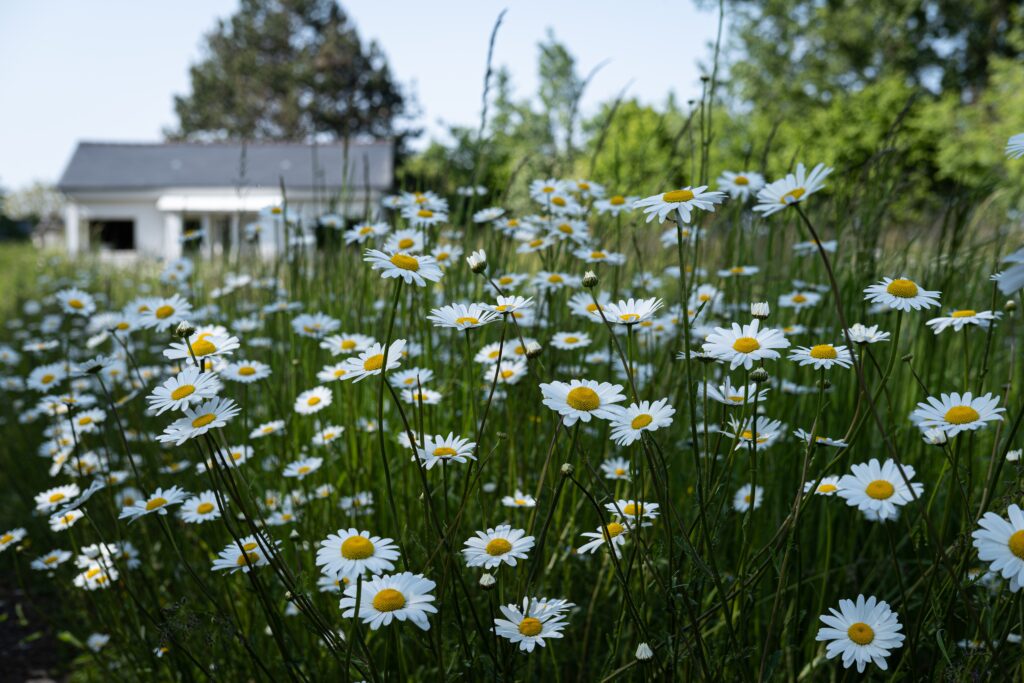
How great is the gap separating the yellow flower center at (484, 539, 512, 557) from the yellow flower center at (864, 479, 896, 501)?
1.54ft

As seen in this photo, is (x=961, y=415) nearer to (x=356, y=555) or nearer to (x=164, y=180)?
(x=356, y=555)

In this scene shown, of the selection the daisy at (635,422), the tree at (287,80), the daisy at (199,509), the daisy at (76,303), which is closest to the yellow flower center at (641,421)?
the daisy at (635,422)

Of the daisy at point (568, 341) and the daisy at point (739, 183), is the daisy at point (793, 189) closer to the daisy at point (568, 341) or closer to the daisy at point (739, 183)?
the daisy at point (568, 341)

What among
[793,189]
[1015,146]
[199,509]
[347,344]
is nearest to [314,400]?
[347,344]

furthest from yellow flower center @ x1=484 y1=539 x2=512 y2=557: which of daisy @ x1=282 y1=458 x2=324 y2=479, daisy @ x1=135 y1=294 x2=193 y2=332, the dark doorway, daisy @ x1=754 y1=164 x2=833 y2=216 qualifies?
the dark doorway

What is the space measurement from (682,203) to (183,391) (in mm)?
737

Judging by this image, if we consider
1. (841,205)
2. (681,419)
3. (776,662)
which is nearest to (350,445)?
(681,419)

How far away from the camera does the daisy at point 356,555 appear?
926 millimetres

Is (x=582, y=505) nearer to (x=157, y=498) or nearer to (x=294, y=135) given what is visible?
(x=157, y=498)

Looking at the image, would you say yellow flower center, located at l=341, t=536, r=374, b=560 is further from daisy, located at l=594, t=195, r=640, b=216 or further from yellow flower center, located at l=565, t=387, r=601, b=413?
daisy, located at l=594, t=195, r=640, b=216

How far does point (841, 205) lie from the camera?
246cm

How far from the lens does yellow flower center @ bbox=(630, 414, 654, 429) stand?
37.0 inches

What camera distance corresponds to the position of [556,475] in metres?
1.09

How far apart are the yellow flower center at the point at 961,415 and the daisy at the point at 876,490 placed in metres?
0.09
